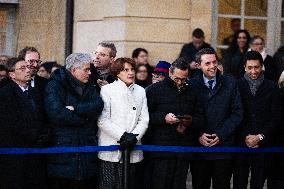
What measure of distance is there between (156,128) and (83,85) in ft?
3.21

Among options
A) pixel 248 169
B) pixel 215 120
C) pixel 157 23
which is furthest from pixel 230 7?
pixel 215 120

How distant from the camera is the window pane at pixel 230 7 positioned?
46.1 ft

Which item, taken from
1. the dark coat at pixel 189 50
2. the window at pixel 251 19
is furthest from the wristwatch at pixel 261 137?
the window at pixel 251 19

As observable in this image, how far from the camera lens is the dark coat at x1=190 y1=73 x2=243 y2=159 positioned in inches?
356

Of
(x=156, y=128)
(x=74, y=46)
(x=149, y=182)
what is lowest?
(x=149, y=182)

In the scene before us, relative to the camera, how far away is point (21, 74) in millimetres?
8516

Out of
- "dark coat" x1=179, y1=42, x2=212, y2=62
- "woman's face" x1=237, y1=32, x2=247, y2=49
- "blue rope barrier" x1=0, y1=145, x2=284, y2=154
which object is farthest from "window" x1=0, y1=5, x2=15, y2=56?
"blue rope barrier" x1=0, y1=145, x2=284, y2=154

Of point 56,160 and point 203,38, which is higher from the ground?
point 203,38

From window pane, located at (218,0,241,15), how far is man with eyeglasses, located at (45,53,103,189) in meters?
5.84

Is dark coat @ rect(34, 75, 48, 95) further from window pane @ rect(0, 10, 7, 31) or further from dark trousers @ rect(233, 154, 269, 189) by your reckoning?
window pane @ rect(0, 10, 7, 31)

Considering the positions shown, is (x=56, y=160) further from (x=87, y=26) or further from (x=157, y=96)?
(x=87, y=26)

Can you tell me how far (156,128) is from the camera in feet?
29.5

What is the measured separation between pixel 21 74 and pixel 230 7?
6.33 metres

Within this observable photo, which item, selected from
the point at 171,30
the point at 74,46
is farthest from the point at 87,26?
the point at 171,30
